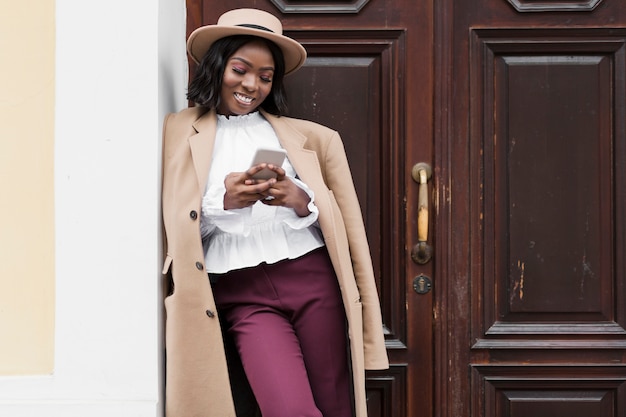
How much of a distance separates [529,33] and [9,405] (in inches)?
90.6

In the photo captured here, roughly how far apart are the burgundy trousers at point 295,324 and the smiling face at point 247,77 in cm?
54

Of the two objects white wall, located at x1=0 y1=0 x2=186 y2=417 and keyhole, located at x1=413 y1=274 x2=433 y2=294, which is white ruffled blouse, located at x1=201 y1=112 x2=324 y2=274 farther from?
keyhole, located at x1=413 y1=274 x2=433 y2=294

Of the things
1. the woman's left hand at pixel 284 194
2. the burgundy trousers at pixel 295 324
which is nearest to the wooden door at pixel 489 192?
the burgundy trousers at pixel 295 324

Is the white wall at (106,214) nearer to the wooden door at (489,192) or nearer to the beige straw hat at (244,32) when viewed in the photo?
the beige straw hat at (244,32)

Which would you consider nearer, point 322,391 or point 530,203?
point 322,391

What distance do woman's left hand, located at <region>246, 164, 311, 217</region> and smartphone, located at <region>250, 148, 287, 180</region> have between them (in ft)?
0.05

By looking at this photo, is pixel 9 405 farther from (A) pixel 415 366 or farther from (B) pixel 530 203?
(B) pixel 530 203

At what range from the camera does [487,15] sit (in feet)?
11.2

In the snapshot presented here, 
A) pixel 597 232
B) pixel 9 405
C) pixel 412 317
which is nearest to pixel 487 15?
pixel 597 232

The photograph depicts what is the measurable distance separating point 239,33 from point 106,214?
2.41ft

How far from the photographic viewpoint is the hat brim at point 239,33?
2840 mm

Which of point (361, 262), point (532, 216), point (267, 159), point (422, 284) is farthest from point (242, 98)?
point (532, 216)

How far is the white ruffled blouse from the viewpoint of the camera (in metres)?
2.74

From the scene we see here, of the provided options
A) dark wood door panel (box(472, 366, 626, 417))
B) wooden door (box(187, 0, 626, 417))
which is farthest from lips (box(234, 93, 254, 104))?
dark wood door panel (box(472, 366, 626, 417))
